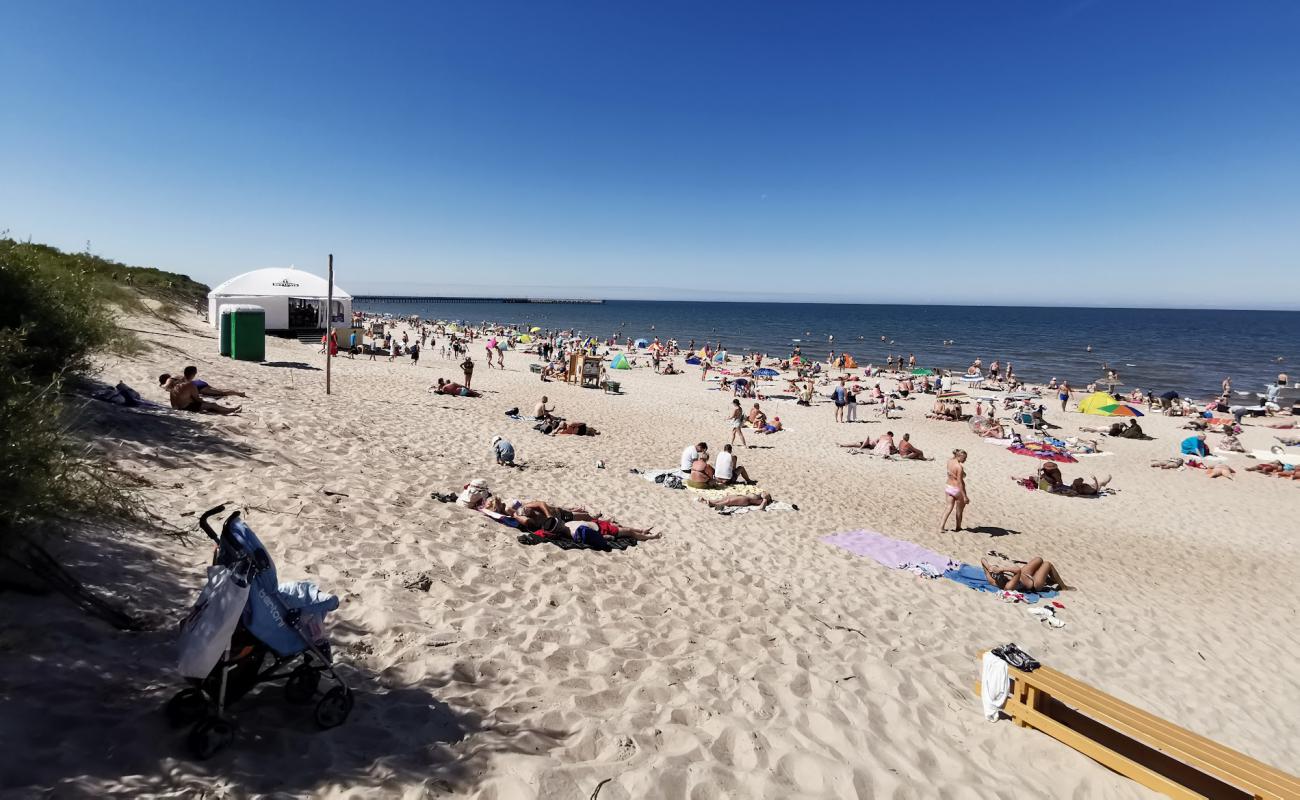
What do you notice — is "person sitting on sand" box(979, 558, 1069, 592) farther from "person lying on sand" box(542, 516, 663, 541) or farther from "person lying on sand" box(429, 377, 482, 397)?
"person lying on sand" box(429, 377, 482, 397)

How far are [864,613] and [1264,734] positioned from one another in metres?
3.22

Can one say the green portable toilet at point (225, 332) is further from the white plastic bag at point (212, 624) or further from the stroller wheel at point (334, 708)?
the white plastic bag at point (212, 624)

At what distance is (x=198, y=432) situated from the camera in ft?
25.4

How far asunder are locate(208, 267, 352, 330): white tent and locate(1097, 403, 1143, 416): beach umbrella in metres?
31.0

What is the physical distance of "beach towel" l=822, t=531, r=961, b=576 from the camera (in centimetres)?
791

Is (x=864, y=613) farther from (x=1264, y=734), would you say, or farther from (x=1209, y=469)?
(x=1209, y=469)

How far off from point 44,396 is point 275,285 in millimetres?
25059

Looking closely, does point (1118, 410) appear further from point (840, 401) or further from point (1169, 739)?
point (1169, 739)

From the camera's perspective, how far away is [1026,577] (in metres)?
7.46

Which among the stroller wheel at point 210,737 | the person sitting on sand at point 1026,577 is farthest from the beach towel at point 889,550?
the stroller wheel at point 210,737

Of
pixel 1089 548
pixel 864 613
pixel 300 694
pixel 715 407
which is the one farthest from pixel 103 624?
pixel 715 407

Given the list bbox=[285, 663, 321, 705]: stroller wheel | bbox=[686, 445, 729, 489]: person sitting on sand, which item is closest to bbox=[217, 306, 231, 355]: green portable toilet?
bbox=[686, 445, 729, 489]: person sitting on sand

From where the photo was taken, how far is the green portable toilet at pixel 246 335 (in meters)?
16.8

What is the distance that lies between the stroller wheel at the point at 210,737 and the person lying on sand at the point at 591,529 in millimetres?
Answer: 4123
